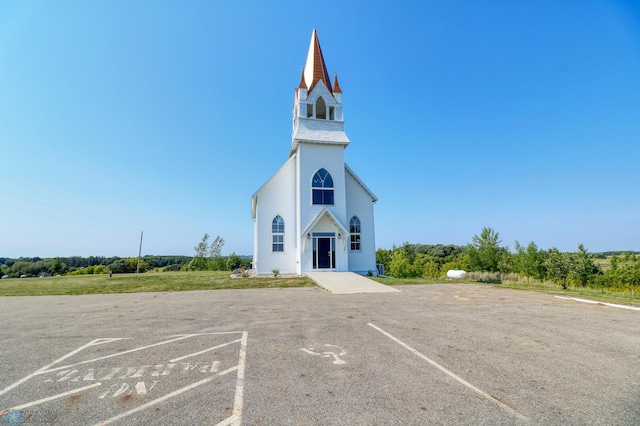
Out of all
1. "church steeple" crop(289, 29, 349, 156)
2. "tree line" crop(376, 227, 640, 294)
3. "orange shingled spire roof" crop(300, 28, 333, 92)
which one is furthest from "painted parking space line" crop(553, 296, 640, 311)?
"orange shingled spire roof" crop(300, 28, 333, 92)

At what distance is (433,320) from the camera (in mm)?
7305

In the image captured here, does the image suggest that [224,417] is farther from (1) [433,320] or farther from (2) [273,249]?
(2) [273,249]

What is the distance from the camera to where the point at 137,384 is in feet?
12.2

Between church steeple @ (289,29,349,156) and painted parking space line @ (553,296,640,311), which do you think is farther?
church steeple @ (289,29,349,156)

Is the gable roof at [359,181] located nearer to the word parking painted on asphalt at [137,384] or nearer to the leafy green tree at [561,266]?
the leafy green tree at [561,266]

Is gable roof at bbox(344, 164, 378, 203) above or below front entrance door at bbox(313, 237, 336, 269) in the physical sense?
above

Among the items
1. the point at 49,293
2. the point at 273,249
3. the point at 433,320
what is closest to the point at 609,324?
the point at 433,320

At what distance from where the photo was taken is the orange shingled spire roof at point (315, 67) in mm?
22078

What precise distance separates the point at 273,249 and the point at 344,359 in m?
16.2

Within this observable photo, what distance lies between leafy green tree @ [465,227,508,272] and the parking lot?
15.2 meters

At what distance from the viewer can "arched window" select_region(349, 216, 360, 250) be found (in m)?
21.5

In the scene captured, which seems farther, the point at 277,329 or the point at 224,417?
the point at 277,329

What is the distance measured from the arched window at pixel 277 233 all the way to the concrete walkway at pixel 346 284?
3332 mm

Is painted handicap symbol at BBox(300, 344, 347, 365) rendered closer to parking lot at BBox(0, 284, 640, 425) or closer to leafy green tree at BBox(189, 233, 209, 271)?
parking lot at BBox(0, 284, 640, 425)
